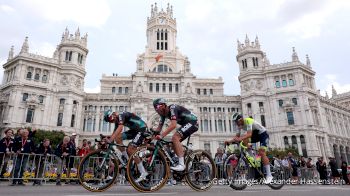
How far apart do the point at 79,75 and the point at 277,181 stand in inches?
1973

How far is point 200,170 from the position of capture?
7.35 m

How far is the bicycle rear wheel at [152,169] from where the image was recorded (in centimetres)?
664

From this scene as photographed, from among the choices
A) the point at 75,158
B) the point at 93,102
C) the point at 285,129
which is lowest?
the point at 75,158

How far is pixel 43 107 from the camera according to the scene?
1857 inches

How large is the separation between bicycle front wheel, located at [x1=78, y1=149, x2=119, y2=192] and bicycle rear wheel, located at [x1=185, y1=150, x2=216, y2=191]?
2.06 meters

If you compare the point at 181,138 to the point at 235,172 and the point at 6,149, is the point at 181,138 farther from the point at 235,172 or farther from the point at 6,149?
the point at 6,149

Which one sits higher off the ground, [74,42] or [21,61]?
[74,42]

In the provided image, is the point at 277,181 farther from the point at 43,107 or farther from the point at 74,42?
the point at 74,42

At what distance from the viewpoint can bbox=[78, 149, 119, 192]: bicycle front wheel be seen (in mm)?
6668

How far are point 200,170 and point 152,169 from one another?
146 cm

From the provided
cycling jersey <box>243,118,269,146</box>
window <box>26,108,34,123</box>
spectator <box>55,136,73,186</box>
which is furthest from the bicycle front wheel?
window <box>26,108,34,123</box>

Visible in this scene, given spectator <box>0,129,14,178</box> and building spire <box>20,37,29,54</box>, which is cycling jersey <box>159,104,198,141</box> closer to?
spectator <box>0,129,14,178</box>

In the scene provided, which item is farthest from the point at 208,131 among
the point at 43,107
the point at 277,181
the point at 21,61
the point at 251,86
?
the point at 277,181

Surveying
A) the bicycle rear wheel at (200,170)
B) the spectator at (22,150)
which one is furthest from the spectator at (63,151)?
the bicycle rear wheel at (200,170)
